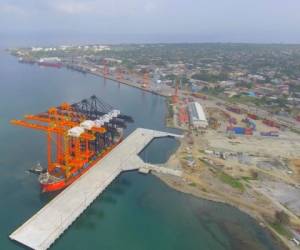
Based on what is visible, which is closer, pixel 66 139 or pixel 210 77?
pixel 66 139

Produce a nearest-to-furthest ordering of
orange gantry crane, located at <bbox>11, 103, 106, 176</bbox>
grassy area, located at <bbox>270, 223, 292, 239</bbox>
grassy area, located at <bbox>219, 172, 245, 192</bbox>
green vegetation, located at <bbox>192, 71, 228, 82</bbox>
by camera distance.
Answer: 1. grassy area, located at <bbox>270, 223, 292, 239</bbox>
2. orange gantry crane, located at <bbox>11, 103, 106, 176</bbox>
3. grassy area, located at <bbox>219, 172, 245, 192</bbox>
4. green vegetation, located at <bbox>192, 71, 228, 82</bbox>

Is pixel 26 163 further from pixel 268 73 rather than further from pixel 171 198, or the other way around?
pixel 268 73

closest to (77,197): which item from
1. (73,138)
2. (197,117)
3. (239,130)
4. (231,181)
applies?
(73,138)

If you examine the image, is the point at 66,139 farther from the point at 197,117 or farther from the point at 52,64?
the point at 52,64

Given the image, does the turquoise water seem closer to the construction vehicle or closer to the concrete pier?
the concrete pier

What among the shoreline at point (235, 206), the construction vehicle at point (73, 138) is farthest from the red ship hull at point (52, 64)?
the shoreline at point (235, 206)

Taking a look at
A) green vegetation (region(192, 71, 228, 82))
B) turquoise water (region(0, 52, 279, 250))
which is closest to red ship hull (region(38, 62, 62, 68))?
green vegetation (region(192, 71, 228, 82))
